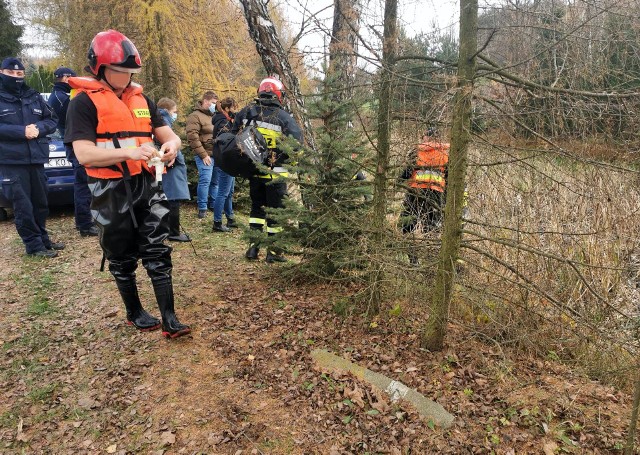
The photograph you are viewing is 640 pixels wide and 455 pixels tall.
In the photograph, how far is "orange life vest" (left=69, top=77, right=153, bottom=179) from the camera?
3492 mm

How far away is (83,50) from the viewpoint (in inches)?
546

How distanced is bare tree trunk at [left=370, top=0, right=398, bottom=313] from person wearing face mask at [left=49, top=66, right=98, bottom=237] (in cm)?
496

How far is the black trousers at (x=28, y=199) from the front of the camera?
19.5ft

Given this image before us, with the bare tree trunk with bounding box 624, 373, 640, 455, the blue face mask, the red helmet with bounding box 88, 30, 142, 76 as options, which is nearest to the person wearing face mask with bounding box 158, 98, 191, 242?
the blue face mask

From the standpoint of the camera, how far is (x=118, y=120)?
3.58m

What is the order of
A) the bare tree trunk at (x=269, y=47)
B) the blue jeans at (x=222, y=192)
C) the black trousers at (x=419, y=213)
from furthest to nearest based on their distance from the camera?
the blue jeans at (x=222, y=192) → the bare tree trunk at (x=269, y=47) → the black trousers at (x=419, y=213)

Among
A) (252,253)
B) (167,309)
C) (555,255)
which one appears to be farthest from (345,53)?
(252,253)

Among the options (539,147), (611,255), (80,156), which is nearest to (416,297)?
(539,147)

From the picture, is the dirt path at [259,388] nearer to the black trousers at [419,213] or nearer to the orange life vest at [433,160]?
the black trousers at [419,213]

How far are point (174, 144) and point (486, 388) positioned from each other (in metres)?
3.29

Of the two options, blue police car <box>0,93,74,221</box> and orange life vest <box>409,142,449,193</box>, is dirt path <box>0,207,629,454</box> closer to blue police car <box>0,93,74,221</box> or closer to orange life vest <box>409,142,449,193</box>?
orange life vest <box>409,142,449,193</box>

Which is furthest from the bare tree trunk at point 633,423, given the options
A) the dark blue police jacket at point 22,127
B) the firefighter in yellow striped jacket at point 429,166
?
the dark blue police jacket at point 22,127

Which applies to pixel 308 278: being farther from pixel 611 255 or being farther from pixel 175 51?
pixel 175 51

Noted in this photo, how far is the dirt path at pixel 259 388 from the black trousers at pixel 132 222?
0.79 metres
